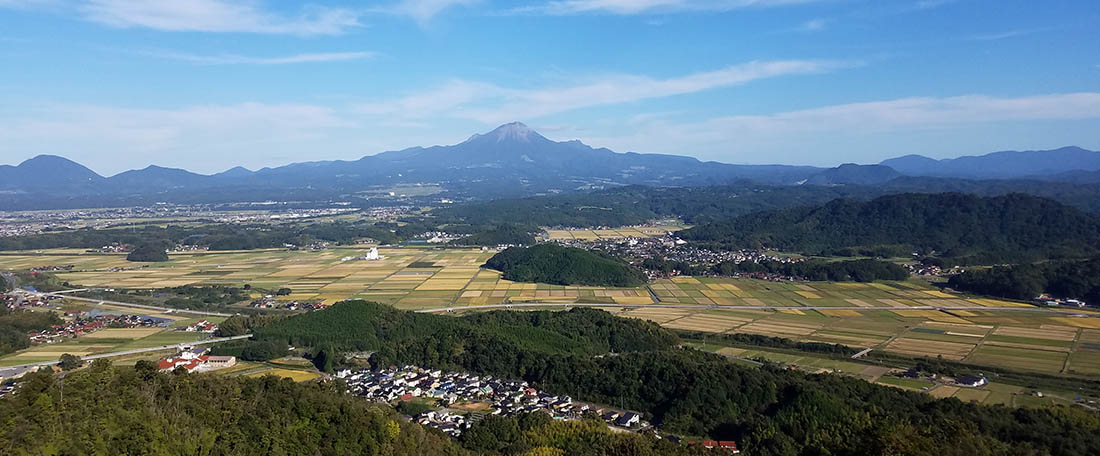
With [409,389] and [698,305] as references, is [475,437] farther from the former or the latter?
[698,305]

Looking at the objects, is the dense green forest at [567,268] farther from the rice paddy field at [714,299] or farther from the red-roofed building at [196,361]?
the red-roofed building at [196,361]

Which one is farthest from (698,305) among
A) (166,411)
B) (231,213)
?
(231,213)

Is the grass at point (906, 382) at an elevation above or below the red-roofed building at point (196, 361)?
Result: below

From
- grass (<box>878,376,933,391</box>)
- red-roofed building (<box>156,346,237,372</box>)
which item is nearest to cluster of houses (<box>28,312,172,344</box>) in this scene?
red-roofed building (<box>156,346,237,372</box>)

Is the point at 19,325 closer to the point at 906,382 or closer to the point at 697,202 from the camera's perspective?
the point at 906,382

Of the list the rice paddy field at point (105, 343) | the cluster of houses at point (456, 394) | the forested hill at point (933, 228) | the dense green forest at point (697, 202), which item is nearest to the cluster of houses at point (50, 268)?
the rice paddy field at point (105, 343)

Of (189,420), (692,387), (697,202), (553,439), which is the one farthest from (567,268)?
(697,202)
